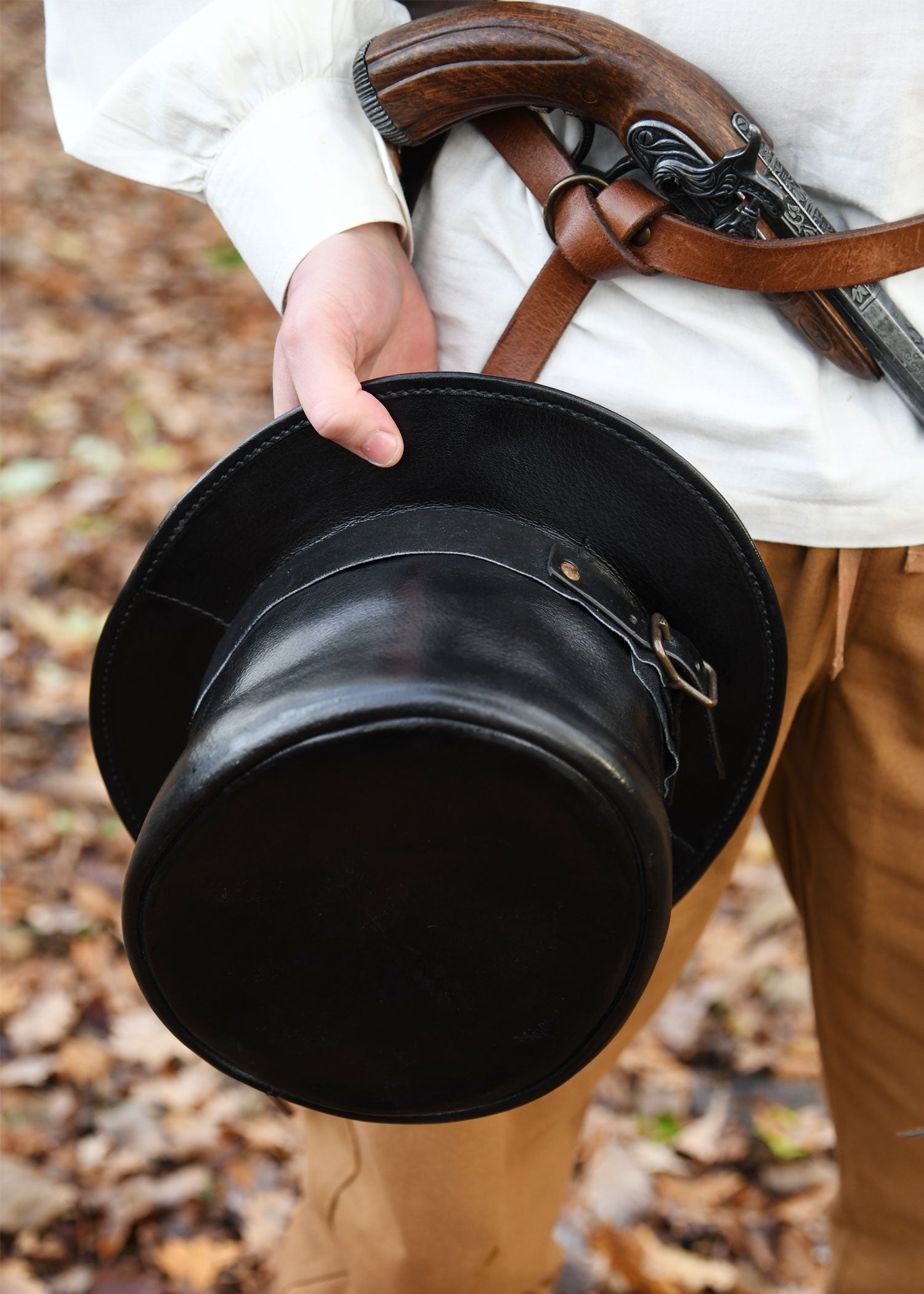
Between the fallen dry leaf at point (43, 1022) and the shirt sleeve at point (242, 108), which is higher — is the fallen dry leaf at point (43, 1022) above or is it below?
below

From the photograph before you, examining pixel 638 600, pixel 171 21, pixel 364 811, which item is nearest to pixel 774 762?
pixel 638 600

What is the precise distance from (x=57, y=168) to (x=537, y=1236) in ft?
18.9

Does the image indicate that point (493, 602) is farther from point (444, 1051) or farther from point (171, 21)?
point (171, 21)

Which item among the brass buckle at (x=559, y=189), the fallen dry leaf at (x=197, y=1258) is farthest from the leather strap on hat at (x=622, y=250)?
the fallen dry leaf at (x=197, y=1258)

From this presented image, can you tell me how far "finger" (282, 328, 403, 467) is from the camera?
3.05 ft

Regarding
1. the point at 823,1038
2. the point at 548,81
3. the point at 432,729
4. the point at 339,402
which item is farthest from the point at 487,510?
the point at 823,1038

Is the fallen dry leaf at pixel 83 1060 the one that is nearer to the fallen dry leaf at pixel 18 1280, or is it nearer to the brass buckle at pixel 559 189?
the fallen dry leaf at pixel 18 1280

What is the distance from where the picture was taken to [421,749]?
2.62 feet

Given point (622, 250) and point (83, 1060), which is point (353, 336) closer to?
point (622, 250)

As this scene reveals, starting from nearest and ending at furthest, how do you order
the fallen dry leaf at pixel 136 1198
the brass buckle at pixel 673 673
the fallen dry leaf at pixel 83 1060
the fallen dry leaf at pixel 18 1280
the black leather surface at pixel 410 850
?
the black leather surface at pixel 410 850
the brass buckle at pixel 673 673
the fallen dry leaf at pixel 18 1280
the fallen dry leaf at pixel 136 1198
the fallen dry leaf at pixel 83 1060

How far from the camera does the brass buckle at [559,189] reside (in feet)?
3.35

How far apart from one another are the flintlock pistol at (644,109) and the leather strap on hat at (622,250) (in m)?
0.03

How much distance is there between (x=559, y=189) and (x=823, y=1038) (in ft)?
3.60

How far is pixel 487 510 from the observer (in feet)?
3.30
